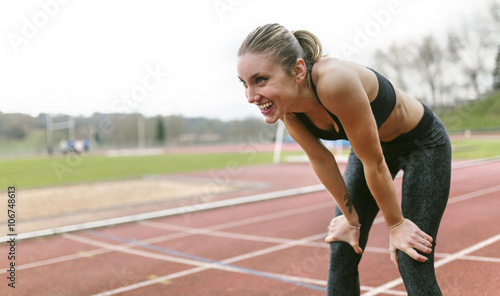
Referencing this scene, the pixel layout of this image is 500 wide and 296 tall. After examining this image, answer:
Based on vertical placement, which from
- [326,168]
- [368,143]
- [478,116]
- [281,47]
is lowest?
[326,168]

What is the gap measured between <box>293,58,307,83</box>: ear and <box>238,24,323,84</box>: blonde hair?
0.05 ft

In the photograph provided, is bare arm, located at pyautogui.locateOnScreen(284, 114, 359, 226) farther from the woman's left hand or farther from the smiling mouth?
the smiling mouth

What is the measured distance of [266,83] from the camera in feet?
5.49

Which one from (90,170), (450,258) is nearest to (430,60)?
(90,170)

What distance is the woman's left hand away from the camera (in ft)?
6.03

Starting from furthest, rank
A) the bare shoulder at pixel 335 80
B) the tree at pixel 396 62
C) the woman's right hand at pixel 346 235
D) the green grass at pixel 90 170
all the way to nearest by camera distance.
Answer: the tree at pixel 396 62
the green grass at pixel 90 170
the woman's right hand at pixel 346 235
the bare shoulder at pixel 335 80

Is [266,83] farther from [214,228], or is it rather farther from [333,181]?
[214,228]

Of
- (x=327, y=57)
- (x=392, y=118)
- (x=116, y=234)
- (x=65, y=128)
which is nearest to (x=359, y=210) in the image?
(x=392, y=118)

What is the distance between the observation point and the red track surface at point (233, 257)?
12.6 ft

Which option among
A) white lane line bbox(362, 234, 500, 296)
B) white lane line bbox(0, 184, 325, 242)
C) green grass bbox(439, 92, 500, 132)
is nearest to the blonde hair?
white lane line bbox(362, 234, 500, 296)

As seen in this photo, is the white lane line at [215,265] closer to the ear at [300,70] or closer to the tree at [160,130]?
the ear at [300,70]

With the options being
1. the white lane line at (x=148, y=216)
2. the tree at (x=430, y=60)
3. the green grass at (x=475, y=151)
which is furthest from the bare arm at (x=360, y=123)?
the tree at (x=430, y=60)

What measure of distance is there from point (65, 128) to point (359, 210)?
46.3 meters

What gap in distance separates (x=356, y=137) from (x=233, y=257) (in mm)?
3418
